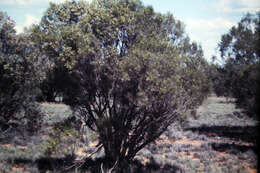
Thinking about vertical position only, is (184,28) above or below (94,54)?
above

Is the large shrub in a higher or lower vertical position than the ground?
higher

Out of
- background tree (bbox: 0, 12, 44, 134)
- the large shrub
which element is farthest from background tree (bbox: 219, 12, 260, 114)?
background tree (bbox: 0, 12, 44, 134)

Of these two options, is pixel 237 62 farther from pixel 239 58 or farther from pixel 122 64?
pixel 122 64

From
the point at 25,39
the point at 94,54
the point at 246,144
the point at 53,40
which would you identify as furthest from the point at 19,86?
the point at 246,144

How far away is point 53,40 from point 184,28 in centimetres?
533

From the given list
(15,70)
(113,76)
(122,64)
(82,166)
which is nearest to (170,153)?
(82,166)

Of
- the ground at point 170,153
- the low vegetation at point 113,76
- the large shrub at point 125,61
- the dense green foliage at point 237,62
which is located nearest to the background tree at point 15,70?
the low vegetation at point 113,76

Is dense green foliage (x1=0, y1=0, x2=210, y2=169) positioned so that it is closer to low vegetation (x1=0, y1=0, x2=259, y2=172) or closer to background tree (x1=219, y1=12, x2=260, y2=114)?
low vegetation (x1=0, y1=0, x2=259, y2=172)

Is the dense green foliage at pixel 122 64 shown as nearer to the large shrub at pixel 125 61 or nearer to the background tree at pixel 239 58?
the large shrub at pixel 125 61

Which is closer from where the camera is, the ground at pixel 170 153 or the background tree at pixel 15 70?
the ground at pixel 170 153

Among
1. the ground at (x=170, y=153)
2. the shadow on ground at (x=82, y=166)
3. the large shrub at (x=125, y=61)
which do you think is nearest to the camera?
the large shrub at (x=125, y=61)

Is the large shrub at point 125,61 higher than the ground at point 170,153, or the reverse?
the large shrub at point 125,61

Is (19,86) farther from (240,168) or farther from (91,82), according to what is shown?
(240,168)

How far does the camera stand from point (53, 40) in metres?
8.48
